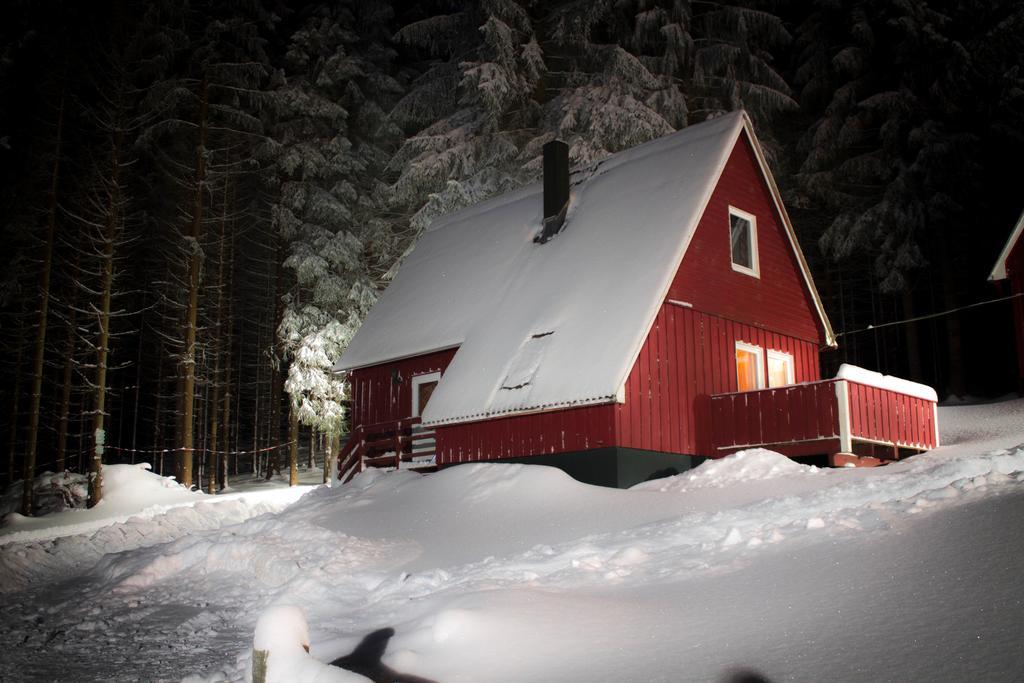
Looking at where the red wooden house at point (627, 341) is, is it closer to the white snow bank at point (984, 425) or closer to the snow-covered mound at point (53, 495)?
the white snow bank at point (984, 425)

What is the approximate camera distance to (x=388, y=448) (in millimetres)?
20125

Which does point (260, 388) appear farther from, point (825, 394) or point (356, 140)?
point (825, 394)

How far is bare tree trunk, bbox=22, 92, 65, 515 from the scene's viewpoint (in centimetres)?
2327

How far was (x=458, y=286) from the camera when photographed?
20578 mm

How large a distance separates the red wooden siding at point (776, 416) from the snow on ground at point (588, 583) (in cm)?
212

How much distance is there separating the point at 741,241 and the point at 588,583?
39.1 feet

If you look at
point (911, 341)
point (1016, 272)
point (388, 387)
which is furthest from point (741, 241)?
point (911, 341)

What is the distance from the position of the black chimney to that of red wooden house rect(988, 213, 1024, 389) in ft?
37.8

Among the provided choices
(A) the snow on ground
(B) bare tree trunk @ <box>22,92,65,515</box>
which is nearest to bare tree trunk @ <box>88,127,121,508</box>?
(B) bare tree trunk @ <box>22,92,65,515</box>

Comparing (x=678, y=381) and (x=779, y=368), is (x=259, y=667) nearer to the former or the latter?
(x=678, y=381)

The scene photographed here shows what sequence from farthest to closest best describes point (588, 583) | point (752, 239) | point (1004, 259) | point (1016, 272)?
point (1004, 259) → point (1016, 272) → point (752, 239) → point (588, 583)

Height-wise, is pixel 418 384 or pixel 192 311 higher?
pixel 192 311

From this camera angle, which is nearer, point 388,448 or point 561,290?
point 561,290

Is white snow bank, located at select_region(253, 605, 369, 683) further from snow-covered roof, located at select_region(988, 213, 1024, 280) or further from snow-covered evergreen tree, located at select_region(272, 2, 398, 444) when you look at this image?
snow-covered evergreen tree, located at select_region(272, 2, 398, 444)
